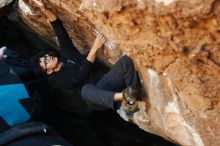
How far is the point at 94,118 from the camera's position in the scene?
Result: 24.1ft

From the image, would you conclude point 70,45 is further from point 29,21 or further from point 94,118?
point 94,118

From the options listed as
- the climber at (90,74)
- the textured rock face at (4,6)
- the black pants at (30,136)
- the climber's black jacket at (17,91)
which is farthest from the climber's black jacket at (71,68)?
the textured rock face at (4,6)

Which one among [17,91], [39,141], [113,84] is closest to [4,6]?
[17,91]

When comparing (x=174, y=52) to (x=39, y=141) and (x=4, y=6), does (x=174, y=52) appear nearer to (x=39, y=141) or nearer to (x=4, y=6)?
(x=39, y=141)

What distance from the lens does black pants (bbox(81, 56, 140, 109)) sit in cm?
451

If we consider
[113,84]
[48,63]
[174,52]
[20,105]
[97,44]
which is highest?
[174,52]

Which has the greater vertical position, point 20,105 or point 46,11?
point 46,11

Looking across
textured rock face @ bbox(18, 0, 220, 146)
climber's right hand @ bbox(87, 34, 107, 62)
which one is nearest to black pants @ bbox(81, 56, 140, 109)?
textured rock face @ bbox(18, 0, 220, 146)

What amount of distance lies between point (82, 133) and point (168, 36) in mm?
4349

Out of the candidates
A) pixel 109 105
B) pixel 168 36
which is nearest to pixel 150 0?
pixel 168 36

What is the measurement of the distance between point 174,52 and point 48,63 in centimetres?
277

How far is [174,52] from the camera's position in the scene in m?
3.39

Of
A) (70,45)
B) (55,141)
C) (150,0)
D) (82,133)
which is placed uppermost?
(150,0)

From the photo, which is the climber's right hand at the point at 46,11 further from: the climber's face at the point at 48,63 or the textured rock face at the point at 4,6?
the textured rock face at the point at 4,6
